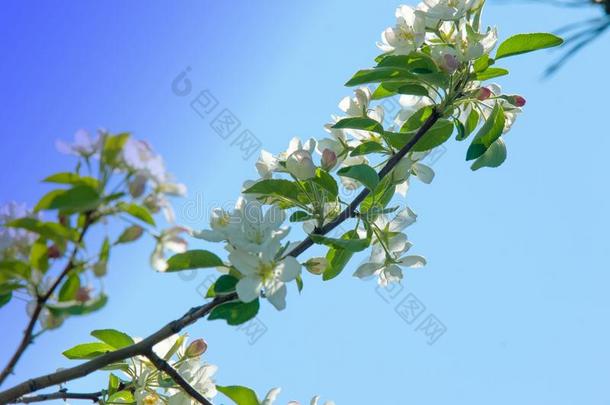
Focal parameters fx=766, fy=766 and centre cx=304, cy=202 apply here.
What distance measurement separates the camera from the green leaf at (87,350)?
4.78ft

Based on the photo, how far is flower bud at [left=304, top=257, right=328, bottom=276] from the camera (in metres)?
1.37

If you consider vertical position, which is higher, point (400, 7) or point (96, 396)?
point (400, 7)

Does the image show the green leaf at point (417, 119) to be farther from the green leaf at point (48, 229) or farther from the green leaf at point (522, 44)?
the green leaf at point (48, 229)

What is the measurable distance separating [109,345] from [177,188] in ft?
1.88

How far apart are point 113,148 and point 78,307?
22cm

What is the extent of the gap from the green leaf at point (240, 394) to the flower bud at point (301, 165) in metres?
0.41

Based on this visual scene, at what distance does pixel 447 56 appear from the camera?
1446mm

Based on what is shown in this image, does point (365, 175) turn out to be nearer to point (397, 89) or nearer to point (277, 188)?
point (277, 188)

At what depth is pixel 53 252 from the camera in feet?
3.28

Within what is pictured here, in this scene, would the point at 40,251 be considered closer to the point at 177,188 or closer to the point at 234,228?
the point at 177,188

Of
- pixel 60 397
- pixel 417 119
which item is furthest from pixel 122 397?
pixel 417 119

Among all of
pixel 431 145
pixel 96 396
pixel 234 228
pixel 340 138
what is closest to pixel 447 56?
pixel 431 145

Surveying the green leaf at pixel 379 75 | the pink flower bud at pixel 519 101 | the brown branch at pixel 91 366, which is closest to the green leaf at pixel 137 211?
the brown branch at pixel 91 366

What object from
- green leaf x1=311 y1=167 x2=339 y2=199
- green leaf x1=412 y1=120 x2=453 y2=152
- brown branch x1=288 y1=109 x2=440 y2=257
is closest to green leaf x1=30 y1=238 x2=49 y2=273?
brown branch x1=288 y1=109 x2=440 y2=257
